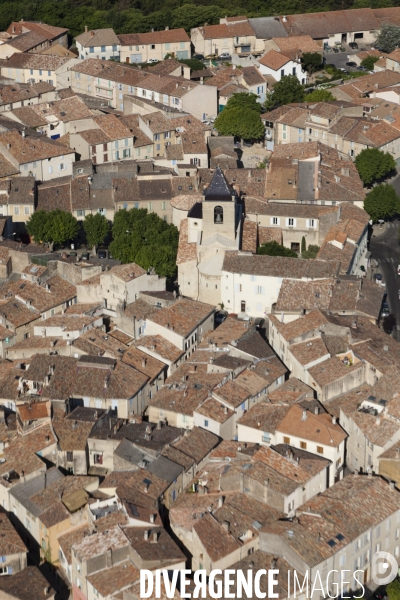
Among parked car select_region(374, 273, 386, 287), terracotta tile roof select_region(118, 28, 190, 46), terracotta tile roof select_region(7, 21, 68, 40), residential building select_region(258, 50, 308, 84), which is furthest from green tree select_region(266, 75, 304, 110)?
parked car select_region(374, 273, 386, 287)

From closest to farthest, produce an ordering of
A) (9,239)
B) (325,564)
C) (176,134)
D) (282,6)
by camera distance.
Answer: (325,564), (9,239), (176,134), (282,6)

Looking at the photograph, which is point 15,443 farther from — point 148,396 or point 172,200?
point 172,200

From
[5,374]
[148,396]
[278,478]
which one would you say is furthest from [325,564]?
[5,374]

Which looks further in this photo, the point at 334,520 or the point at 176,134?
the point at 176,134

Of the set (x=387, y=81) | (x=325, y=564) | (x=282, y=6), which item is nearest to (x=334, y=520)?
(x=325, y=564)

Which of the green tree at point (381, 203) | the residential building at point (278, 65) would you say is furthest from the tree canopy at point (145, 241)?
the residential building at point (278, 65)

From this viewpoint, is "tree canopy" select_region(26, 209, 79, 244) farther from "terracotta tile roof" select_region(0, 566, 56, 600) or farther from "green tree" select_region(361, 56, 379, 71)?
"green tree" select_region(361, 56, 379, 71)

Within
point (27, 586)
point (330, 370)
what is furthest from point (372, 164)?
point (27, 586)

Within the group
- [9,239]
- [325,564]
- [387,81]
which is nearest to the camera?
[325,564]
